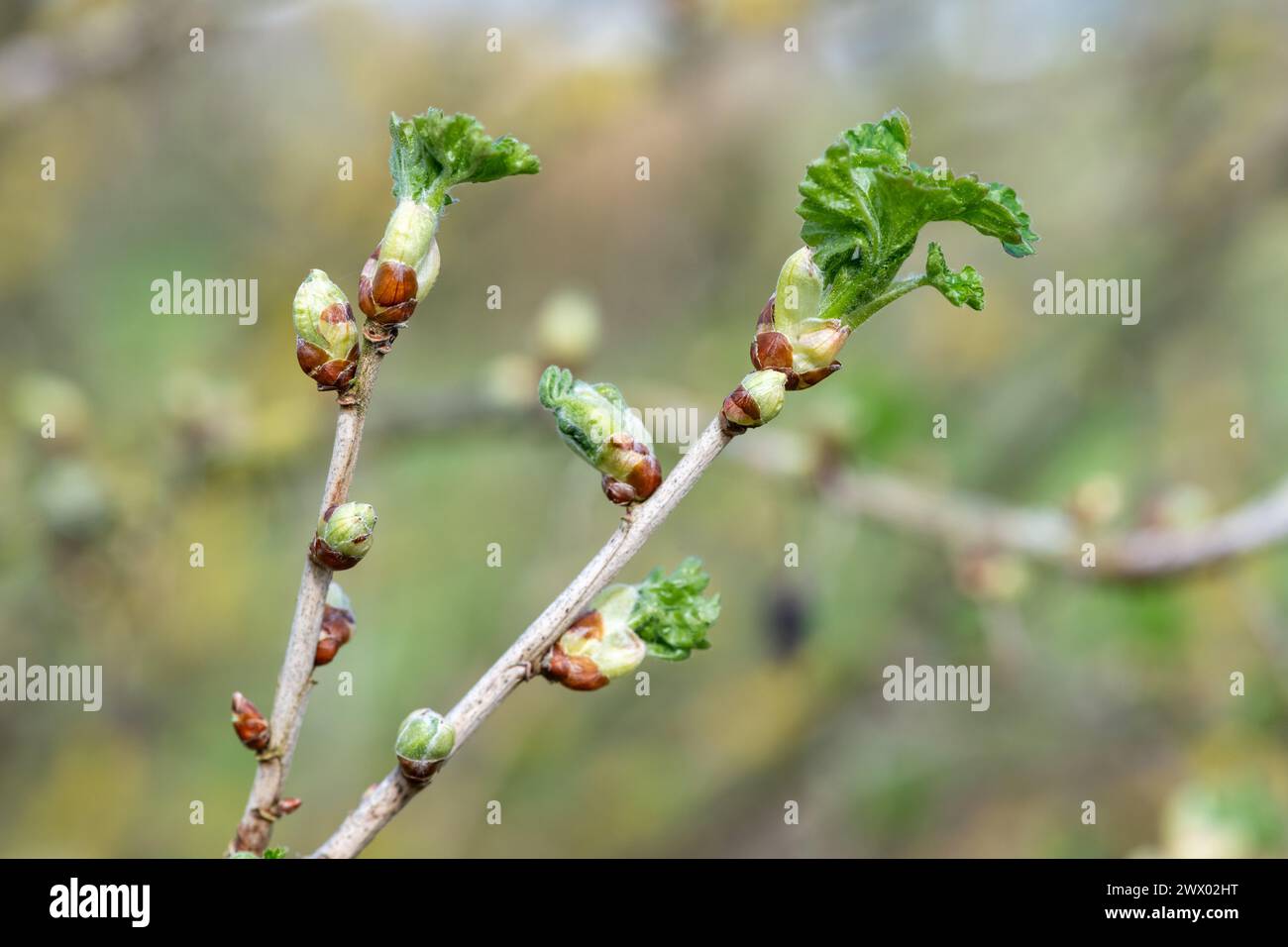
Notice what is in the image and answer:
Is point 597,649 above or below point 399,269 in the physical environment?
below

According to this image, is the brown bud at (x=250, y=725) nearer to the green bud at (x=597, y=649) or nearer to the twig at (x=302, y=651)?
the twig at (x=302, y=651)

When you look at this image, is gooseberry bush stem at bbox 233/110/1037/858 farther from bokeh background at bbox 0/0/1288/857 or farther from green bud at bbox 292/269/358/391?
bokeh background at bbox 0/0/1288/857

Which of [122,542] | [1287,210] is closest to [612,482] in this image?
[122,542]

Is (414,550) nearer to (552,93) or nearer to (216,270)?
(216,270)

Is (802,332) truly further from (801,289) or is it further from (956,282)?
(956,282)

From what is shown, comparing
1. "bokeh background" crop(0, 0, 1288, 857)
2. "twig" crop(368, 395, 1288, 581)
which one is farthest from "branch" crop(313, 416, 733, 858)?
"bokeh background" crop(0, 0, 1288, 857)

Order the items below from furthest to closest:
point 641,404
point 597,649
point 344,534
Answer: point 641,404 → point 597,649 → point 344,534

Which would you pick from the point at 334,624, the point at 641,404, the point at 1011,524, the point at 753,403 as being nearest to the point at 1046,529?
the point at 1011,524

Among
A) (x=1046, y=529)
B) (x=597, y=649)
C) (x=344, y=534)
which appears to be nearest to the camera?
(x=344, y=534)
